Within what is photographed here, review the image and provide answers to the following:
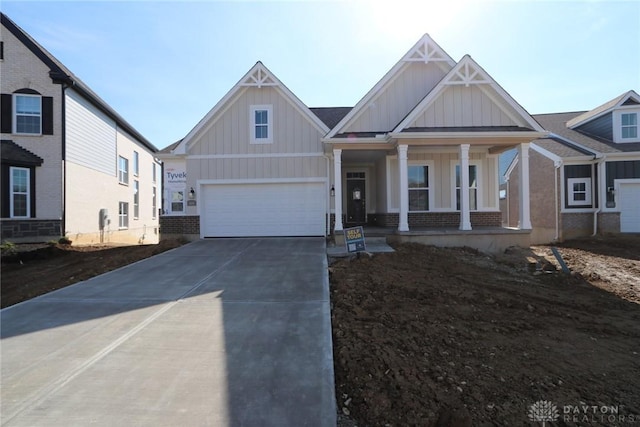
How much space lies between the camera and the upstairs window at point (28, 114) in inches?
526

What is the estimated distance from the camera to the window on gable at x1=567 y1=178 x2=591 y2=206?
590 inches

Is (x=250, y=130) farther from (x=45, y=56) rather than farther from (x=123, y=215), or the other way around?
(x=123, y=215)

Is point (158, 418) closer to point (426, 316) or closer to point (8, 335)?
point (8, 335)

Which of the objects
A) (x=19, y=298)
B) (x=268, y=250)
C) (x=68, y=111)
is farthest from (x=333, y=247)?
(x=68, y=111)

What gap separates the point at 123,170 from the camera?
1952 cm

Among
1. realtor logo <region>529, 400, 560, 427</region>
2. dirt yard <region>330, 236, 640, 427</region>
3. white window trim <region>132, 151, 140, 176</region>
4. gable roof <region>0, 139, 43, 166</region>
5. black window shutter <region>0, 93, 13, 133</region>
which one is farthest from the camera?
white window trim <region>132, 151, 140, 176</region>

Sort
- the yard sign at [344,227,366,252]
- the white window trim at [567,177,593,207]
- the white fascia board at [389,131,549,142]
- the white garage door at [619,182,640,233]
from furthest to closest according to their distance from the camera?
the white window trim at [567,177,593,207]
the white garage door at [619,182,640,233]
the white fascia board at [389,131,549,142]
the yard sign at [344,227,366,252]

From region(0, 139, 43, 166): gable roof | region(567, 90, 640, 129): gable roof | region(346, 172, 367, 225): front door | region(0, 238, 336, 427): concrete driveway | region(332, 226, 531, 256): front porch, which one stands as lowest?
region(0, 238, 336, 427): concrete driveway

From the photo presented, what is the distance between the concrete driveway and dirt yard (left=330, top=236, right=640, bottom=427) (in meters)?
0.42

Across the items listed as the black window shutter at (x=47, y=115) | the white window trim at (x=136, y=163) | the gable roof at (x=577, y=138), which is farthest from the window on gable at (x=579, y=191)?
the white window trim at (x=136, y=163)

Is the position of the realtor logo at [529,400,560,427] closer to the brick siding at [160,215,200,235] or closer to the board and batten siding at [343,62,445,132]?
the board and batten siding at [343,62,445,132]

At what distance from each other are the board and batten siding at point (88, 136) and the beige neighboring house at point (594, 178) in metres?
20.2

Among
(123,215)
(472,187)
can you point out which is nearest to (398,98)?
(472,187)

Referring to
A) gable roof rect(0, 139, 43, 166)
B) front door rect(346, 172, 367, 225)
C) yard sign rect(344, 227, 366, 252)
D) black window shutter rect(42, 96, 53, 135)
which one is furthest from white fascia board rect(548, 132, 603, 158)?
gable roof rect(0, 139, 43, 166)
